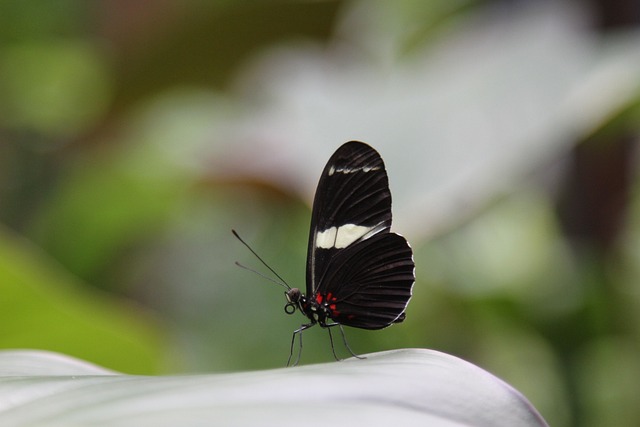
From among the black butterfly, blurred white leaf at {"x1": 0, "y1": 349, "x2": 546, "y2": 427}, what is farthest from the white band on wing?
blurred white leaf at {"x1": 0, "y1": 349, "x2": 546, "y2": 427}

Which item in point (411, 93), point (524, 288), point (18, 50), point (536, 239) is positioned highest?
point (18, 50)

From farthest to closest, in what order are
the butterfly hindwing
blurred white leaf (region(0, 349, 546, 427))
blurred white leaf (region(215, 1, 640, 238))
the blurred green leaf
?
1. blurred white leaf (region(215, 1, 640, 238))
2. the blurred green leaf
3. the butterfly hindwing
4. blurred white leaf (region(0, 349, 546, 427))

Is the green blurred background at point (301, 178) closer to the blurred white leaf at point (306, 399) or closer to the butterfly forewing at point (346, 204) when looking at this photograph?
the butterfly forewing at point (346, 204)

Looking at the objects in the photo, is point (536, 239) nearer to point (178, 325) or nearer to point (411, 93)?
point (411, 93)

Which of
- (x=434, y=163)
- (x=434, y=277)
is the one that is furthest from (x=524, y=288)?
(x=434, y=163)

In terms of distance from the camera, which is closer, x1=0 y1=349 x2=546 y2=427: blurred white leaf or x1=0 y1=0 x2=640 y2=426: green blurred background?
x1=0 y1=349 x2=546 y2=427: blurred white leaf

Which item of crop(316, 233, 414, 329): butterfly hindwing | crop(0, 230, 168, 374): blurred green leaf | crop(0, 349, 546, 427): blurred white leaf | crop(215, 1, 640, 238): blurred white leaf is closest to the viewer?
crop(0, 349, 546, 427): blurred white leaf

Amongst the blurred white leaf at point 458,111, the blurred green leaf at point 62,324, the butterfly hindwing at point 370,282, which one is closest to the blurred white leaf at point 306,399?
the butterfly hindwing at point 370,282

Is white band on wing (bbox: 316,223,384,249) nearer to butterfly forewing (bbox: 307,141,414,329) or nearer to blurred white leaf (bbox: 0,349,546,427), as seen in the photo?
butterfly forewing (bbox: 307,141,414,329)
